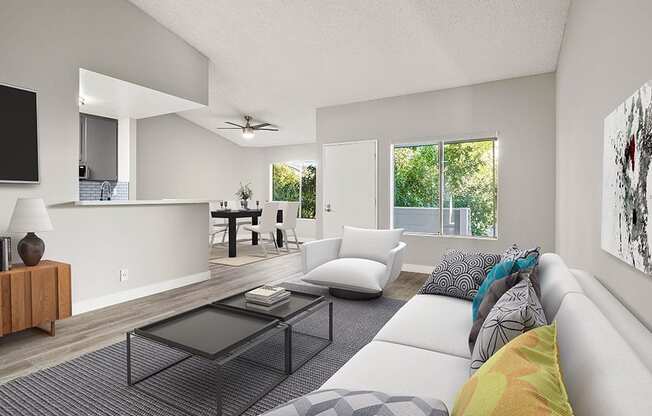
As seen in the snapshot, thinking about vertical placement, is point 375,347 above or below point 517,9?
below

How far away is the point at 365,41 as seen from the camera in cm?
391

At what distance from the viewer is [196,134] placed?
782cm

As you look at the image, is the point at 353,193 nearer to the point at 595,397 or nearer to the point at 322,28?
the point at 322,28

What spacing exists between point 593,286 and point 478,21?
286cm

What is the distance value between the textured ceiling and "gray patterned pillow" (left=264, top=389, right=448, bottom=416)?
11.2ft

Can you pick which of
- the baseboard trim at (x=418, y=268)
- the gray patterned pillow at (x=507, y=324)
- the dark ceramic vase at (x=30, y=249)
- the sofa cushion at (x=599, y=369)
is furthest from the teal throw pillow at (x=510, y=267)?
the baseboard trim at (x=418, y=268)

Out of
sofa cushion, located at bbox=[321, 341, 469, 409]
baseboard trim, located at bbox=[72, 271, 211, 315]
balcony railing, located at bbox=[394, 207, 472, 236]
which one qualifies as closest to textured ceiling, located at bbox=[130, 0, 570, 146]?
balcony railing, located at bbox=[394, 207, 472, 236]

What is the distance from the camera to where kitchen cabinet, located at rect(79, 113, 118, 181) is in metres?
5.05

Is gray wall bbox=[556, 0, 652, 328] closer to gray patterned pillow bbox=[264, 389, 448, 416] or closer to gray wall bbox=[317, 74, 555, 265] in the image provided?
gray patterned pillow bbox=[264, 389, 448, 416]

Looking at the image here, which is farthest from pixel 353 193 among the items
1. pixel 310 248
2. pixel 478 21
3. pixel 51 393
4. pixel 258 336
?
pixel 51 393

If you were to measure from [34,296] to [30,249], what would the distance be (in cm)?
37

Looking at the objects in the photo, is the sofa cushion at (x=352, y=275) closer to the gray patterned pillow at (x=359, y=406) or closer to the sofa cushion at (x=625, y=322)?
the sofa cushion at (x=625, y=322)

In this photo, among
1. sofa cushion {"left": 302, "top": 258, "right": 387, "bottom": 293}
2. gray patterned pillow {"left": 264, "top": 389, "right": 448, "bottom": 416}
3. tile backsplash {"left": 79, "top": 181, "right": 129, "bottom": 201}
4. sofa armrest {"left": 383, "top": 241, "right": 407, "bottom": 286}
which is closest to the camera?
gray patterned pillow {"left": 264, "top": 389, "right": 448, "bottom": 416}

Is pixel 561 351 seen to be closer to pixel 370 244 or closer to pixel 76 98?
pixel 370 244
